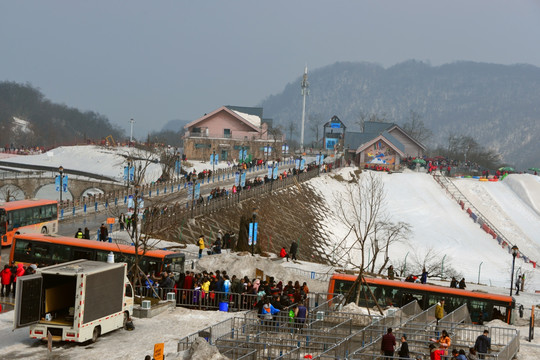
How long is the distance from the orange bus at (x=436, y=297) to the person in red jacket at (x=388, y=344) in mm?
8907

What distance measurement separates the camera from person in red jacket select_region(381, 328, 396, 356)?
63.4 feet

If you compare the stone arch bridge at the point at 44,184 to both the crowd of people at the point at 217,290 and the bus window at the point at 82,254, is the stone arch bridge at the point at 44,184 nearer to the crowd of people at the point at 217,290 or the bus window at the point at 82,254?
the bus window at the point at 82,254

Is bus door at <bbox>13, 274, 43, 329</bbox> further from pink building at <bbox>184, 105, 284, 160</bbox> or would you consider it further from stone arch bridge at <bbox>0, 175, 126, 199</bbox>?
pink building at <bbox>184, 105, 284, 160</bbox>

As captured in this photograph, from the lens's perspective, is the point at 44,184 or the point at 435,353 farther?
the point at 44,184

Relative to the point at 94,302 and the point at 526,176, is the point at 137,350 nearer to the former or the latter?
the point at 94,302

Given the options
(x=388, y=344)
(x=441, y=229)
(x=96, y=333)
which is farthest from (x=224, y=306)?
(x=441, y=229)

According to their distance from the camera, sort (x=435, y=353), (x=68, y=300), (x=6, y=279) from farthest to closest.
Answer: (x=6, y=279) < (x=68, y=300) < (x=435, y=353)

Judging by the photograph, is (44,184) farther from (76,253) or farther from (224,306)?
(224,306)

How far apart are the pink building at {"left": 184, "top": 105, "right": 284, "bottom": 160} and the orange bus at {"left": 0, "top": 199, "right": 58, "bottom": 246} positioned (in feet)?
170

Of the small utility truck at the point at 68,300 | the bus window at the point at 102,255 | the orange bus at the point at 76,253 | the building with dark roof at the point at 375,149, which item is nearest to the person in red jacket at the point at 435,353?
the small utility truck at the point at 68,300

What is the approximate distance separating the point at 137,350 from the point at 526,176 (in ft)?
245

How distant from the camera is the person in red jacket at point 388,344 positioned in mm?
19330

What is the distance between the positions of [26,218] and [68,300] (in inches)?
710

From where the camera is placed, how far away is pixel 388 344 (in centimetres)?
1941
